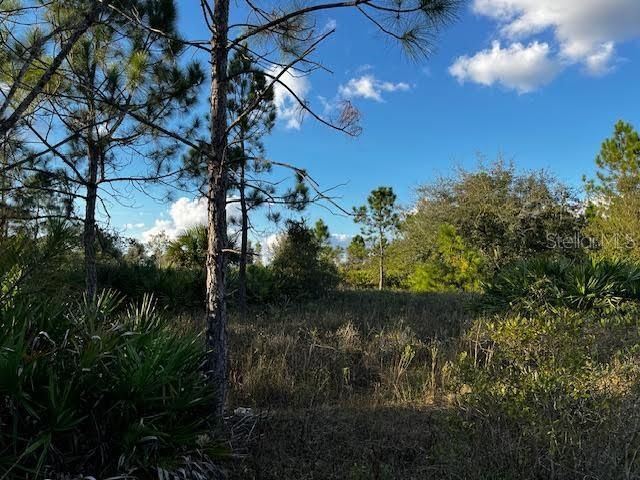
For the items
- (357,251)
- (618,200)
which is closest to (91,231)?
(618,200)

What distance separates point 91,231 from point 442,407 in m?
4.48

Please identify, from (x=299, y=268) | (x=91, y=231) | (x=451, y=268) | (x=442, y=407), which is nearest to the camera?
(x=442, y=407)

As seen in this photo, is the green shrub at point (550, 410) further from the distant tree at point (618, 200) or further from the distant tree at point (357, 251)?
the distant tree at point (357, 251)

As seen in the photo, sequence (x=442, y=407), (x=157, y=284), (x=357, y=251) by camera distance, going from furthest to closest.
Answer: (x=357, y=251)
(x=157, y=284)
(x=442, y=407)

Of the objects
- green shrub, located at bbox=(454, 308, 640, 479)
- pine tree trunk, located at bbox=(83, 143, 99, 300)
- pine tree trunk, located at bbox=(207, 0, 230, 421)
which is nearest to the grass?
green shrub, located at bbox=(454, 308, 640, 479)

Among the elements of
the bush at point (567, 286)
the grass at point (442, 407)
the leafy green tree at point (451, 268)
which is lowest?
the grass at point (442, 407)

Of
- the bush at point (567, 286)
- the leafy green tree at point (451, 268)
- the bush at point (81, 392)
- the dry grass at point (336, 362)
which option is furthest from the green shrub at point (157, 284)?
the leafy green tree at point (451, 268)

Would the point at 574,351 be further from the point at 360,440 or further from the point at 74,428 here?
the point at 74,428

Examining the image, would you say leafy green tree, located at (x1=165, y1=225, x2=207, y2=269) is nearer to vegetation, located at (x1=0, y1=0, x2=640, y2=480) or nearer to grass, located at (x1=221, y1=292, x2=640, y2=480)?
vegetation, located at (x1=0, y1=0, x2=640, y2=480)

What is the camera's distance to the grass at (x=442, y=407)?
3240 mm

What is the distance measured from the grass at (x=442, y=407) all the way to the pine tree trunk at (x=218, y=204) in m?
0.73

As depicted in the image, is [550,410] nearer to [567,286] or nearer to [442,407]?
[442,407]

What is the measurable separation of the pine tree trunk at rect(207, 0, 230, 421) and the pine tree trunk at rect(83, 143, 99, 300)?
2591 millimetres

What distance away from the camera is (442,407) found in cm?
463
